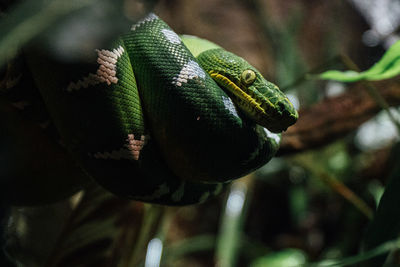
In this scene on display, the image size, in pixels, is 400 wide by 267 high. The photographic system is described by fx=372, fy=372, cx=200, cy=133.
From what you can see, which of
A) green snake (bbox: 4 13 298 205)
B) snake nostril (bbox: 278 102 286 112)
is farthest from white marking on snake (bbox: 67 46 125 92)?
snake nostril (bbox: 278 102 286 112)

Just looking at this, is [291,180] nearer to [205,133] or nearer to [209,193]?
[209,193]

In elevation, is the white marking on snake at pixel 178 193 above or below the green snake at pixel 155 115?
below

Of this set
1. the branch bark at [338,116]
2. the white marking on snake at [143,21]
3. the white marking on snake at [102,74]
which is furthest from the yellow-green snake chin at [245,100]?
the branch bark at [338,116]

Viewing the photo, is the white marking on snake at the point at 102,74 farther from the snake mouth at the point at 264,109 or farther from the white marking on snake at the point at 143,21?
the snake mouth at the point at 264,109

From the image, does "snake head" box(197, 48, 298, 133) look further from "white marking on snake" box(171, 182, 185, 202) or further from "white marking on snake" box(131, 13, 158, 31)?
"white marking on snake" box(171, 182, 185, 202)

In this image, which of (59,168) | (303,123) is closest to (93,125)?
(59,168)

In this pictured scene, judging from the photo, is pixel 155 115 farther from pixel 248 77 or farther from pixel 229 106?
pixel 248 77

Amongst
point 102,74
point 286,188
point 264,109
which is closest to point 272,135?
point 264,109
